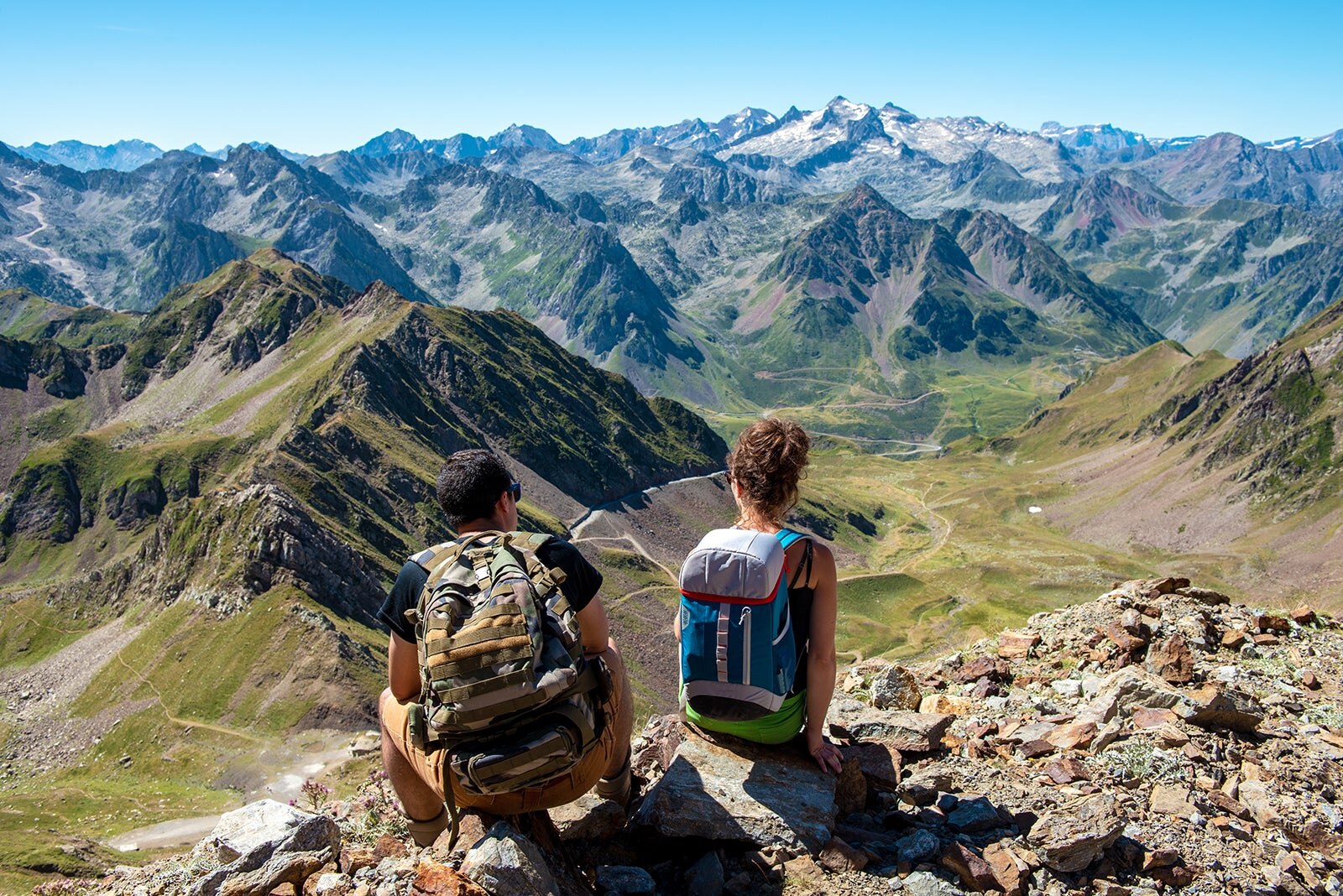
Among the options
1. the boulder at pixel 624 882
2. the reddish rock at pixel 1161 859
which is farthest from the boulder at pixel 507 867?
the reddish rock at pixel 1161 859

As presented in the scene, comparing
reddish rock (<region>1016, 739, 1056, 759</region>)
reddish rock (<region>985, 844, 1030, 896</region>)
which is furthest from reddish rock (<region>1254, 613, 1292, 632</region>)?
reddish rock (<region>985, 844, 1030, 896</region>)

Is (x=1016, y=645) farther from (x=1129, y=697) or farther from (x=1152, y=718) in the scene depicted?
(x=1152, y=718)

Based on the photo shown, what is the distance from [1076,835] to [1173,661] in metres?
8.15

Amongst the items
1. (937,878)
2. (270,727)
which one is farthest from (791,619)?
(270,727)

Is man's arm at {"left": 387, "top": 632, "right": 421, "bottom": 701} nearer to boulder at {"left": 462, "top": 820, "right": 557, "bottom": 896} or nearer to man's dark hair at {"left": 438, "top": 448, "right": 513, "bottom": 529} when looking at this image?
man's dark hair at {"left": 438, "top": 448, "right": 513, "bottom": 529}

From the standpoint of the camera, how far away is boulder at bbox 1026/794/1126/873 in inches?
435

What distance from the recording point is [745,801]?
439 inches

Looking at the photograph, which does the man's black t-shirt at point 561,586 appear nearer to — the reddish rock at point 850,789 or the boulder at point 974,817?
the reddish rock at point 850,789

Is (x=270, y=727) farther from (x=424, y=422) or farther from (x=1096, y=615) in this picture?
(x=424, y=422)

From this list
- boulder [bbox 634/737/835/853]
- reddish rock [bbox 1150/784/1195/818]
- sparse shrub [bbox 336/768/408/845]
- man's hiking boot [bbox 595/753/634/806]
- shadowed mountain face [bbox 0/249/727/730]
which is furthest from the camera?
shadowed mountain face [bbox 0/249/727/730]

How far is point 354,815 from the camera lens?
15.9 meters

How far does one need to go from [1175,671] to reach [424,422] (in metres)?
169

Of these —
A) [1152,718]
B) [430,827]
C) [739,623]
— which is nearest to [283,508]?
[430,827]

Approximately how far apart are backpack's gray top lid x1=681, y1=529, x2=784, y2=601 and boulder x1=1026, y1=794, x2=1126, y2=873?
4990 millimetres
